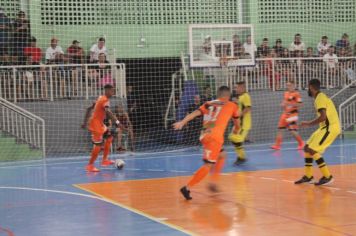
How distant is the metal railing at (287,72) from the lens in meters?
21.0

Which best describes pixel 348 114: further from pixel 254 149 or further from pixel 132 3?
pixel 132 3

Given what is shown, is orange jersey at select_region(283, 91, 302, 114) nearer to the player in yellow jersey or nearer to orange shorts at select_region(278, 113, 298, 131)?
orange shorts at select_region(278, 113, 298, 131)

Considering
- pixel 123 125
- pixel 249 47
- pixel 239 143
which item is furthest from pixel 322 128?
pixel 249 47

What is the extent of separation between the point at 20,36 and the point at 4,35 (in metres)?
0.50

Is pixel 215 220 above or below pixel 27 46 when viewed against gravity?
below

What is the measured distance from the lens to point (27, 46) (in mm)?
19188

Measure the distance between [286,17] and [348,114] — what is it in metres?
4.37

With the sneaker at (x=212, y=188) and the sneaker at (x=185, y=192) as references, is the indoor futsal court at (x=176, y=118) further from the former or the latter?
the sneaker at (x=185, y=192)

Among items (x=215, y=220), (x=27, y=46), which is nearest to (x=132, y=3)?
(x=27, y=46)

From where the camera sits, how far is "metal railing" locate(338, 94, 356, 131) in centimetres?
2181

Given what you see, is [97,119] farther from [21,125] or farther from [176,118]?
[176,118]

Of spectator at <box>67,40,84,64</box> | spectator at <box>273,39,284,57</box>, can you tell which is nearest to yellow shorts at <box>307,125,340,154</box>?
spectator at <box>67,40,84,64</box>

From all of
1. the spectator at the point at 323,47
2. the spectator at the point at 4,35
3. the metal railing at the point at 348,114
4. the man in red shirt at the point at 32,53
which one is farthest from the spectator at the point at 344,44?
A: the spectator at the point at 4,35

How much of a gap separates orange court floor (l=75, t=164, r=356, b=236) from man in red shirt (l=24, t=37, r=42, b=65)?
7.94 meters
